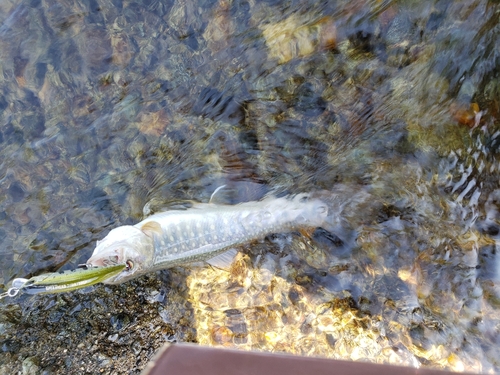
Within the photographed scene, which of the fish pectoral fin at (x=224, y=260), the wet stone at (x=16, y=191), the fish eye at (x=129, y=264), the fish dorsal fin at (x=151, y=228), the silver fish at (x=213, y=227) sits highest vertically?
the wet stone at (x=16, y=191)

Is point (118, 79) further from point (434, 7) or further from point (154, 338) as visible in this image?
point (434, 7)

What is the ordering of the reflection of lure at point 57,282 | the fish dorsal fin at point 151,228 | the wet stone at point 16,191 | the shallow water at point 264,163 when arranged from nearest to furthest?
the reflection of lure at point 57,282, the shallow water at point 264,163, the fish dorsal fin at point 151,228, the wet stone at point 16,191

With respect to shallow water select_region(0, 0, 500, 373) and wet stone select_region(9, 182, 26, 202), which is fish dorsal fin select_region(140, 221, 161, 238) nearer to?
shallow water select_region(0, 0, 500, 373)

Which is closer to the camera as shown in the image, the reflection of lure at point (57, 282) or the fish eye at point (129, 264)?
the reflection of lure at point (57, 282)

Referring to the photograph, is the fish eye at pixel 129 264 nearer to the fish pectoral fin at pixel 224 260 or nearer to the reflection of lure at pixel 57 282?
the reflection of lure at pixel 57 282

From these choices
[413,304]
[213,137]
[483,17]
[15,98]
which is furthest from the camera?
[213,137]

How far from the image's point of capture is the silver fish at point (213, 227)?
3531 millimetres

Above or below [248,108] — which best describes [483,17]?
above

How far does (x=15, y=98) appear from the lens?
3.72 meters

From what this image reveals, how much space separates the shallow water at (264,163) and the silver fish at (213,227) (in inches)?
7.3

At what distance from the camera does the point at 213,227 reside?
12.3ft

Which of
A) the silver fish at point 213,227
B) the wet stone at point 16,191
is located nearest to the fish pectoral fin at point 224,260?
the silver fish at point 213,227

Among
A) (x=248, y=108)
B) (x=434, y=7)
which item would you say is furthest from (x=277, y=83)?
(x=434, y=7)

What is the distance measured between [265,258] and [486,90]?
105 inches
